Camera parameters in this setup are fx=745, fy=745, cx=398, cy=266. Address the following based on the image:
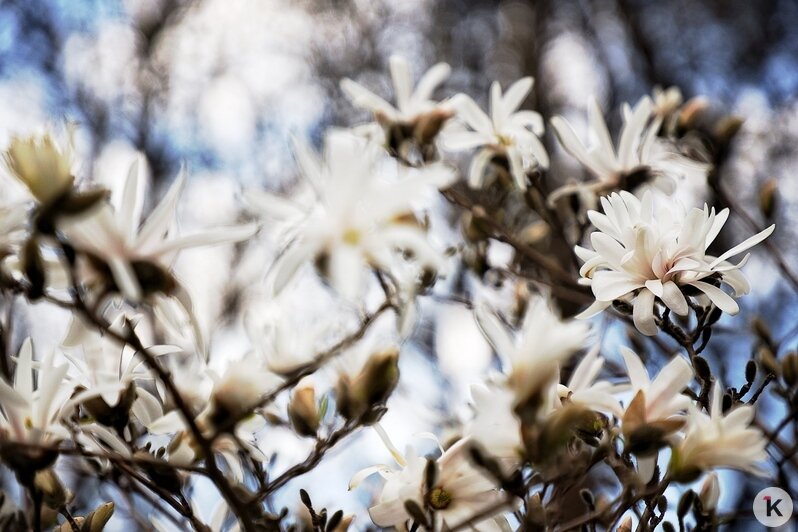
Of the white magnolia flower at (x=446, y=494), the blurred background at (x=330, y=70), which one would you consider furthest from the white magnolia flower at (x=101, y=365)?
the blurred background at (x=330, y=70)

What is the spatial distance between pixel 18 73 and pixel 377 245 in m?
3.49

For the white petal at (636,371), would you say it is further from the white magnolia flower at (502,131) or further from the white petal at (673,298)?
the white magnolia flower at (502,131)

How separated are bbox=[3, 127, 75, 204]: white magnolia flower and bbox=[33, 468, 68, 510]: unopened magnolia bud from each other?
30 centimetres

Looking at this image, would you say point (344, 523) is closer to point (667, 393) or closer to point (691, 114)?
point (667, 393)

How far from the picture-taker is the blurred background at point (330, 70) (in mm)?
3387

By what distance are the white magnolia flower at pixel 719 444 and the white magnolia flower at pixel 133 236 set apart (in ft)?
1.38


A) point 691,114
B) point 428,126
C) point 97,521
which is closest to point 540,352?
point 97,521

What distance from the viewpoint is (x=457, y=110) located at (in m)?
1.16

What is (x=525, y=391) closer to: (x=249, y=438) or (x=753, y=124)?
(x=249, y=438)

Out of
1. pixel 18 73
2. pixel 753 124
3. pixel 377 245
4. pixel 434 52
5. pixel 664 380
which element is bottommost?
pixel 753 124

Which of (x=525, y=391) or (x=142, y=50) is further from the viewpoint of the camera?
(x=142, y=50)

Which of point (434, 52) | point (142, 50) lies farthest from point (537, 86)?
point (142, 50)

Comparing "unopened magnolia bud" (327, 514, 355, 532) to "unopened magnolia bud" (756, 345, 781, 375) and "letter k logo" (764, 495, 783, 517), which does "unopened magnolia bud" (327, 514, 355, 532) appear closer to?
"letter k logo" (764, 495, 783, 517)

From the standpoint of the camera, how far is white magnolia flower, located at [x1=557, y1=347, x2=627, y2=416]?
2.20 feet
